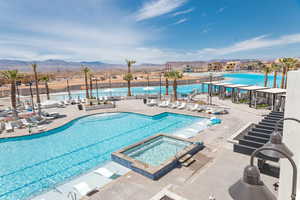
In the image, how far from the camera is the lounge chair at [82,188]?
6889 millimetres

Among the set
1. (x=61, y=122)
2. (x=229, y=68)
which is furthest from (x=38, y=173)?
(x=229, y=68)

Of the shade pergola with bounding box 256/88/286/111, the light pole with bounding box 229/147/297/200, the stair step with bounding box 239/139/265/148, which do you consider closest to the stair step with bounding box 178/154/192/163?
the stair step with bounding box 239/139/265/148

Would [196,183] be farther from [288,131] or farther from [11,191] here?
[11,191]

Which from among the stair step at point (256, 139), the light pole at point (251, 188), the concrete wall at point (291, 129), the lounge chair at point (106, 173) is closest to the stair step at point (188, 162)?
the stair step at point (256, 139)

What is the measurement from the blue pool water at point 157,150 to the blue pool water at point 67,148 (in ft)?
5.85

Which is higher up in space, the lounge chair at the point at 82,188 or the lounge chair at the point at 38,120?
the lounge chair at the point at 38,120

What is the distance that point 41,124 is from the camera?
15977 mm

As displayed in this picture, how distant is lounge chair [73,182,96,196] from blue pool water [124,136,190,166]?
2.94 metres

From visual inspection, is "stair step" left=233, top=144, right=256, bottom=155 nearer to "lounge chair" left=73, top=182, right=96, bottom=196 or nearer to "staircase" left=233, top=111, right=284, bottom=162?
"staircase" left=233, top=111, right=284, bottom=162

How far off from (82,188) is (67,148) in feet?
17.8

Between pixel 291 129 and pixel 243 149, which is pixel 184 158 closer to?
pixel 243 149

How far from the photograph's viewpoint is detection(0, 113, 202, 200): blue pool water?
27.8 ft

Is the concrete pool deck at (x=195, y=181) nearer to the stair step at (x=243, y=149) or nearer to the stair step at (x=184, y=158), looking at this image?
the stair step at (x=243, y=149)

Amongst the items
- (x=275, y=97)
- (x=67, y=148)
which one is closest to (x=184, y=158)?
(x=67, y=148)
